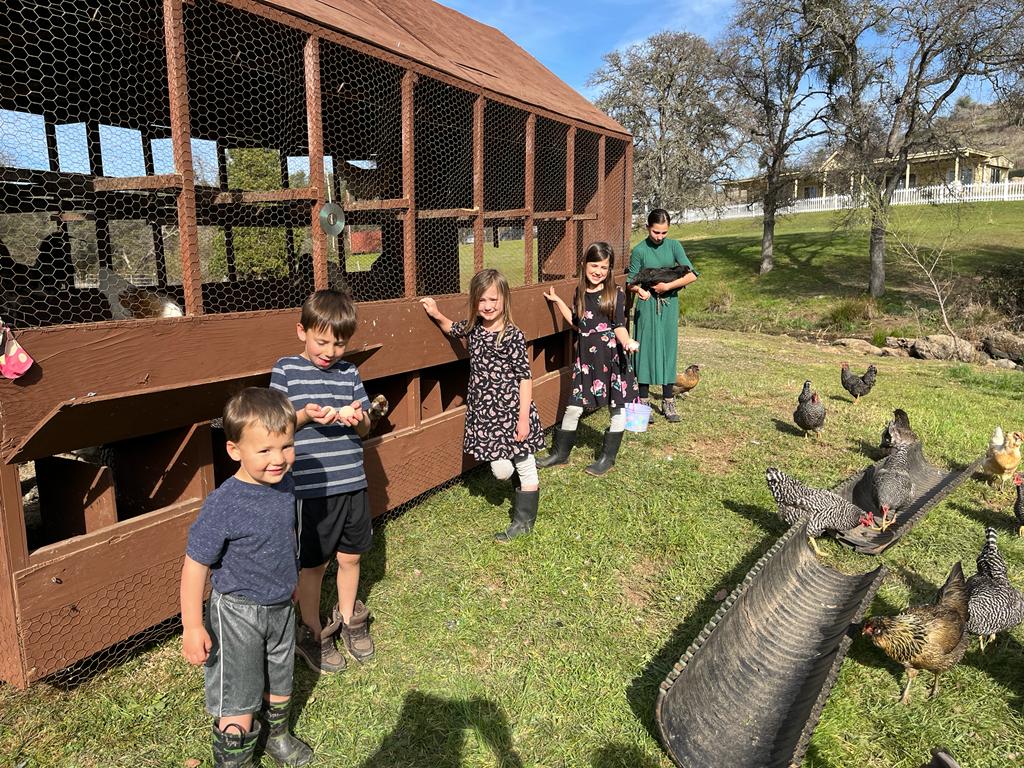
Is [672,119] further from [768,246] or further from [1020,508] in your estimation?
[1020,508]

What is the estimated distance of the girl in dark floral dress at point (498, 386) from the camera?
3623 millimetres

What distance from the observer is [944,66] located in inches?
651

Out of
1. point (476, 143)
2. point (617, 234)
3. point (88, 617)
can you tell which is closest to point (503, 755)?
point (88, 617)

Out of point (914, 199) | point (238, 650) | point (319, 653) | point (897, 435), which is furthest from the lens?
point (914, 199)

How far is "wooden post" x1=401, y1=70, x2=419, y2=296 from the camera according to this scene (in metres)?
3.62

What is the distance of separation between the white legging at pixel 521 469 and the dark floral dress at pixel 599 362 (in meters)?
1.07

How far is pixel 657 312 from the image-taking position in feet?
18.4

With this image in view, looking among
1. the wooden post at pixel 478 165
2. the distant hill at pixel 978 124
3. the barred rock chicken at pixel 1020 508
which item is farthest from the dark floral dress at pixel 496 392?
the distant hill at pixel 978 124

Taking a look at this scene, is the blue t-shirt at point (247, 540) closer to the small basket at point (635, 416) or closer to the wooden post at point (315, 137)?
the wooden post at point (315, 137)

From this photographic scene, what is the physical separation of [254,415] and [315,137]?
5.51 feet

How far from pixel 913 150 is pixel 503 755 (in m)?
20.2

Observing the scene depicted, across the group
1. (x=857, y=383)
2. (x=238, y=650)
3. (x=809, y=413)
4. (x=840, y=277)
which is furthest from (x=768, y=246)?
(x=238, y=650)

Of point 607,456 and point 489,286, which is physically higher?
point 489,286

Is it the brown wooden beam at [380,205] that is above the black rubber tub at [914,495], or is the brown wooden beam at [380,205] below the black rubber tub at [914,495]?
above
